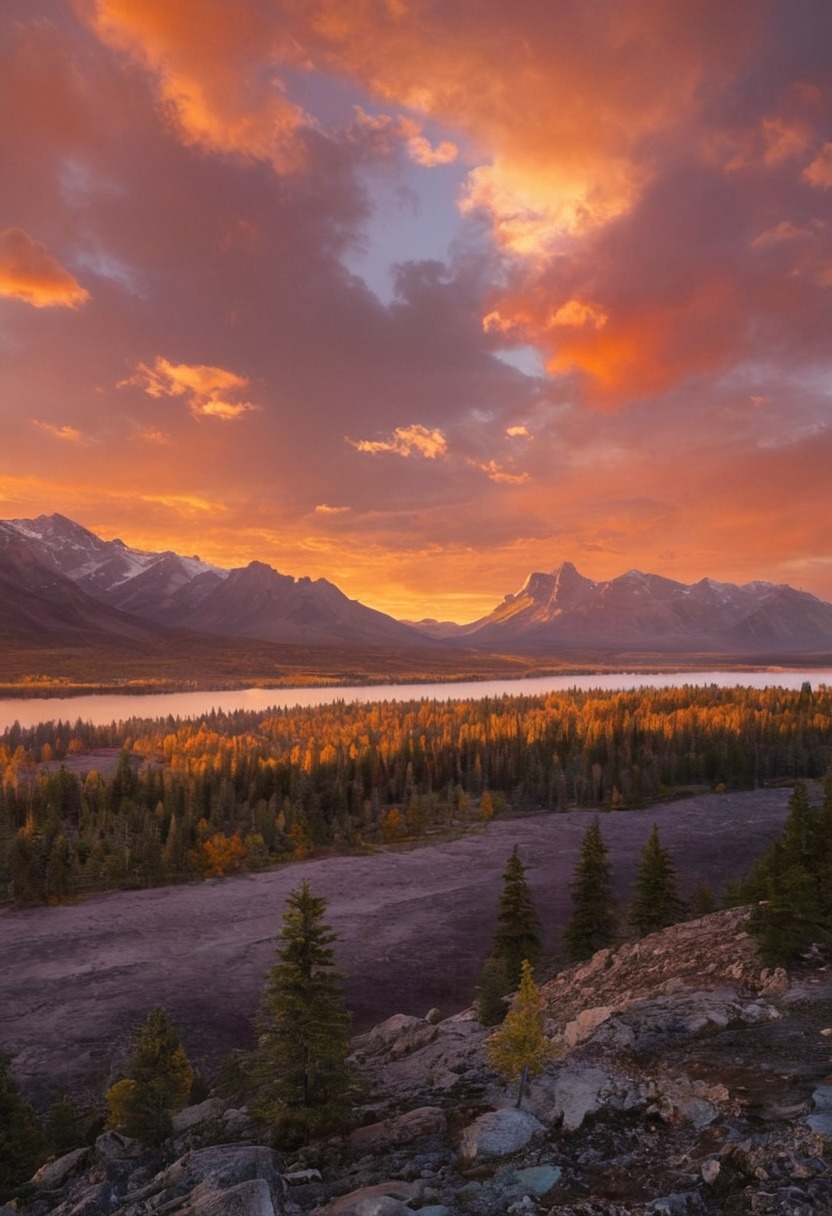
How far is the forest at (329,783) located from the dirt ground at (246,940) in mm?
6746

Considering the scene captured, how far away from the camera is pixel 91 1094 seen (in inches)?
1783

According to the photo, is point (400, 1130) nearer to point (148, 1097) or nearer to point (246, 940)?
point (148, 1097)

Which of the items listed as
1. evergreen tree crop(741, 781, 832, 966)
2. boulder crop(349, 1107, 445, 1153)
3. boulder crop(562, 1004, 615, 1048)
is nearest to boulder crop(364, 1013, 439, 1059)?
boulder crop(562, 1004, 615, 1048)

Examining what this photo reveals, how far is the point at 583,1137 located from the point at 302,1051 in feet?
33.7

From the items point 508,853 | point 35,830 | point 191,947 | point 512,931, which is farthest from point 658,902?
point 35,830

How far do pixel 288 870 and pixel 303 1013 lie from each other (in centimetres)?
7793

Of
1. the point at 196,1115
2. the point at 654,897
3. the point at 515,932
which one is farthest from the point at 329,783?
the point at 196,1115

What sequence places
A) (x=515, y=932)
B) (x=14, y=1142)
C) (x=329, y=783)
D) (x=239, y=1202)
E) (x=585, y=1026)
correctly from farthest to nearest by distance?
1. (x=329, y=783)
2. (x=515, y=932)
3. (x=14, y=1142)
4. (x=585, y=1026)
5. (x=239, y=1202)

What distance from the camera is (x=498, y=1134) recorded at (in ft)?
70.2

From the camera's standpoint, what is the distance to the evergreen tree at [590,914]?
52625mm

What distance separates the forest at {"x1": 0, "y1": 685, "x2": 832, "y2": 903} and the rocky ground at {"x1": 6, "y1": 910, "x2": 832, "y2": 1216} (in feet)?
219

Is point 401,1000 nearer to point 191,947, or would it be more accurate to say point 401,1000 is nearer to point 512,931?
point 512,931

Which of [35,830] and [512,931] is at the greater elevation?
[512,931]

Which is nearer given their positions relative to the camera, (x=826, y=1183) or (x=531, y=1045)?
(x=826, y=1183)
